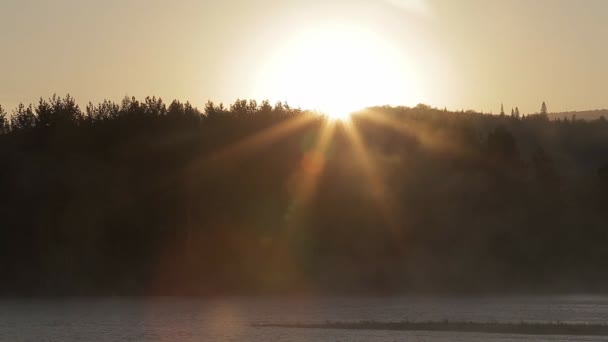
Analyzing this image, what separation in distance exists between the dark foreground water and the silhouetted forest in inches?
385

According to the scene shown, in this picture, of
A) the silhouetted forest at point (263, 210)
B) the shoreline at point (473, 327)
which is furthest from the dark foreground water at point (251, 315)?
the silhouetted forest at point (263, 210)

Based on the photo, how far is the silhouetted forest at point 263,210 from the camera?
87.8 meters

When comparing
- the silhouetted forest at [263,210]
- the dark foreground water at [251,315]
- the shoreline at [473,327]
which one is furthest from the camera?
the silhouetted forest at [263,210]

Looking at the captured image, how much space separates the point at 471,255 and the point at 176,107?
34.0 m

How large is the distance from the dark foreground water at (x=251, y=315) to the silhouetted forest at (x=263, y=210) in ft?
32.1

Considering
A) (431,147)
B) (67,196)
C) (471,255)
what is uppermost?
(431,147)

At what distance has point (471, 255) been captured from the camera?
95.8m

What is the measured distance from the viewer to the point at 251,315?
58969 mm

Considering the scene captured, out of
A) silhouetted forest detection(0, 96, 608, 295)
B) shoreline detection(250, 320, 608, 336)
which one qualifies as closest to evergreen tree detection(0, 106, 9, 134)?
silhouetted forest detection(0, 96, 608, 295)

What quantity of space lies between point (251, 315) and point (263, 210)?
109ft

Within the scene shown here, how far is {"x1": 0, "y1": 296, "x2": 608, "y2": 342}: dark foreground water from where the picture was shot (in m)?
43.8

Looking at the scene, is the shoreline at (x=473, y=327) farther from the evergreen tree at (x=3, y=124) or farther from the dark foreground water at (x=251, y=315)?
the evergreen tree at (x=3, y=124)

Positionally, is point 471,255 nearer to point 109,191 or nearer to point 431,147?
point 431,147

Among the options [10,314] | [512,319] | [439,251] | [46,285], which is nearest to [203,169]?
[46,285]
